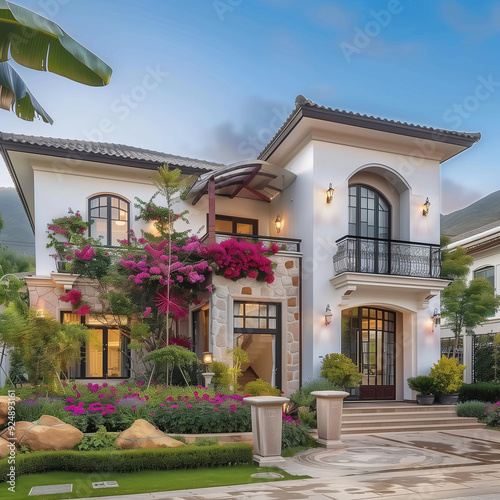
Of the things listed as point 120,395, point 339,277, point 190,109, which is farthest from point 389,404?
point 190,109

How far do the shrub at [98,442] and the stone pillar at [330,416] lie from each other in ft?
13.3

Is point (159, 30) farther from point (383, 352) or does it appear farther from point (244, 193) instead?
point (383, 352)

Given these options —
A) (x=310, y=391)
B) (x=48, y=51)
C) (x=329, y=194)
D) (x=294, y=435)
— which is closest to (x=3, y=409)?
(x=294, y=435)

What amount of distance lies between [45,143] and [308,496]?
12.4 metres

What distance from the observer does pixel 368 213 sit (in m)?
15.9

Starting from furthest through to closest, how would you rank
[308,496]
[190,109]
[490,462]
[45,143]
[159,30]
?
[45,143], [190,109], [159,30], [490,462], [308,496]

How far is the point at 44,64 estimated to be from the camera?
6.78m

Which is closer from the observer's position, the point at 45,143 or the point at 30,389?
the point at 30,389

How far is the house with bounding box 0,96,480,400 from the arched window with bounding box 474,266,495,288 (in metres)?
7.62

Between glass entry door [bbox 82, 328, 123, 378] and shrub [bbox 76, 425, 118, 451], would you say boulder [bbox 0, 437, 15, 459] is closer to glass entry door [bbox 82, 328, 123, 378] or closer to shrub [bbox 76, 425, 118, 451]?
shrub [bbox 76, 425, 118, 451]

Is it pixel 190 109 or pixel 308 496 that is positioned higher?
pixel 190 109

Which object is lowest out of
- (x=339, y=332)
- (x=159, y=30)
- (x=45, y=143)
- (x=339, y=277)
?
(x=339, y=332)

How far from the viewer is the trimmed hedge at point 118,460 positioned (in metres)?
7.23

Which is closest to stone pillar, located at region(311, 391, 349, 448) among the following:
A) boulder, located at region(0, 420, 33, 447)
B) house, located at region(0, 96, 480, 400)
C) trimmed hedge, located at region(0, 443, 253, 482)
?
trimmed hedge, located at region(0, 443, 253, 482)
